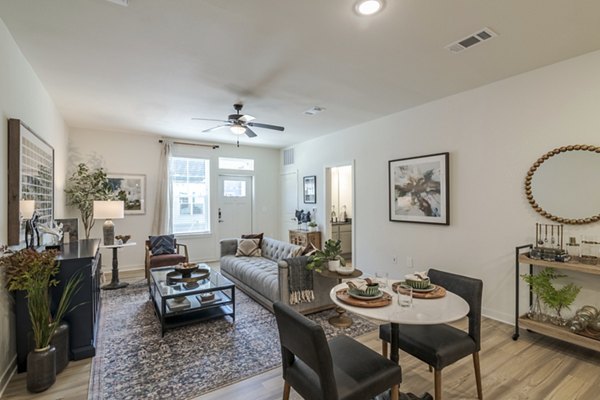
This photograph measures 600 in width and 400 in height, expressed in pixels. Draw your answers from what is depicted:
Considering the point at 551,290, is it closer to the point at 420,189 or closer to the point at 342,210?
the point at 420,189

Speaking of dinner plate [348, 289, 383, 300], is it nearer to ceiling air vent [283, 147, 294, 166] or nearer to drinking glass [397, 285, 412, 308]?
drinking glass [397, 285, 412, 308]

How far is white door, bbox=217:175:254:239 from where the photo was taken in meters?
7.01

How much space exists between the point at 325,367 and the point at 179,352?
1.95 m

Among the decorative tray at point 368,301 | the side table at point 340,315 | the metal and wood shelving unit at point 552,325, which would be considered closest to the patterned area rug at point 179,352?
the side table at point 340,315

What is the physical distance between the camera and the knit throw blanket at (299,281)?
3438 millimetres

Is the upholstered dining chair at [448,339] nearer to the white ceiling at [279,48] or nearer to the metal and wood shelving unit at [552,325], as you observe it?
the metal and wood shelving unit at [552,325]

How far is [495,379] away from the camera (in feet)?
7.63

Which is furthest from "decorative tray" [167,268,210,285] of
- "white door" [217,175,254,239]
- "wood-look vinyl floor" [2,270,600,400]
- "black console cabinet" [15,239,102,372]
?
"white door" [217,175,254,239]

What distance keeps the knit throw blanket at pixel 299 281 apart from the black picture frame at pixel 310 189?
119 inches

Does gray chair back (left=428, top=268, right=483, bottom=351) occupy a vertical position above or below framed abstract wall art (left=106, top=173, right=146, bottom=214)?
below

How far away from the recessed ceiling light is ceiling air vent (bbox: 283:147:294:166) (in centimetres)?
512

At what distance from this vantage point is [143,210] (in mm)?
6027

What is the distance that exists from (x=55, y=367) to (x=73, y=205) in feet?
12.4

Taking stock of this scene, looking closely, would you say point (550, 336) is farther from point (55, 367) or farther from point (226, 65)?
point (55, 367)
